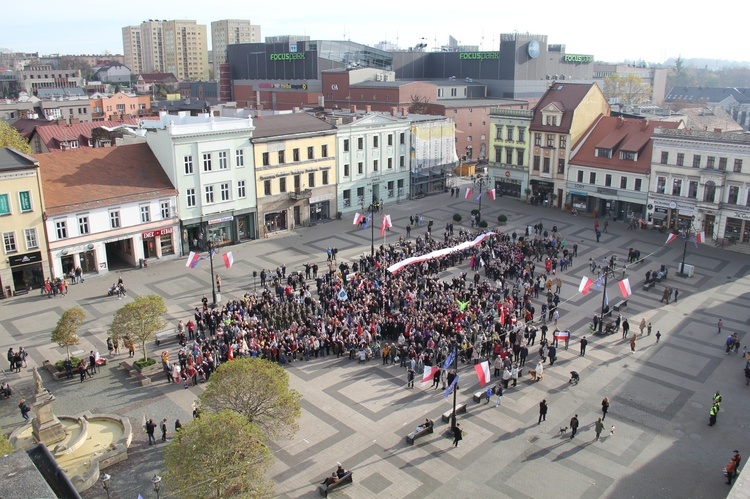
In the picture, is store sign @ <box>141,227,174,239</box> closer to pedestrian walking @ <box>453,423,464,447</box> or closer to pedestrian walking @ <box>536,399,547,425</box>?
pedestrian walking @ <box>453,423,464,447</box>

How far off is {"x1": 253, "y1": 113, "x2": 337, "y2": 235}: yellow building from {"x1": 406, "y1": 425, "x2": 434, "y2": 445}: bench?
3376 centimetres

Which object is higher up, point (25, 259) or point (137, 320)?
point (137, 320)

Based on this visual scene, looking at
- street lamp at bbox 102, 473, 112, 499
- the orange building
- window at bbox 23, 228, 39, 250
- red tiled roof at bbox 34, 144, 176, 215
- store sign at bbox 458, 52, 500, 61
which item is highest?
store sign at bbox 458, 52, 500, 61

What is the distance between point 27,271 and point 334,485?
3090cm

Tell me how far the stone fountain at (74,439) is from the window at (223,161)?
2936 centimetres

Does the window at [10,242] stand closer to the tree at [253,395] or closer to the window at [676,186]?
the tree at [253,395]

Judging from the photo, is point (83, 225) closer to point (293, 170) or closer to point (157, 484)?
point (293, 170)

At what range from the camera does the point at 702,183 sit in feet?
178

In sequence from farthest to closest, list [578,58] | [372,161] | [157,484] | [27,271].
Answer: [578,58]
[372,161]
[27,271]
[157,484]

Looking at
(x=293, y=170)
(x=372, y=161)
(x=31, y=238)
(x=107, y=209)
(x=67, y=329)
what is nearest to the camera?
(x=67, y=329)

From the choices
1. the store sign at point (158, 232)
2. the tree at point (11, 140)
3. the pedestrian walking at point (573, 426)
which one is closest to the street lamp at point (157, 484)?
the pedestrian walking at point (573, 426)

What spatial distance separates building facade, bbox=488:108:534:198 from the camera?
6912 cm

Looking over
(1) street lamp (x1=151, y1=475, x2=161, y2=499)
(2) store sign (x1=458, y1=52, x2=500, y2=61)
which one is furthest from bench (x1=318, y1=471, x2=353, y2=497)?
(2) store sign (x1=458, y1=52, x2=500, y2=61)

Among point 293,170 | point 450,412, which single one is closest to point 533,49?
point 293,170
